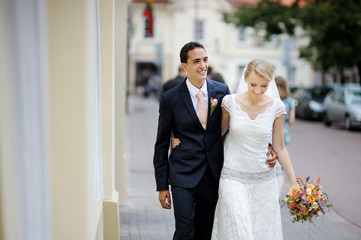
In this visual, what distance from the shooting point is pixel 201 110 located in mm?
4199

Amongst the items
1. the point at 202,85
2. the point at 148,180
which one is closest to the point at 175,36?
the point at 148,180

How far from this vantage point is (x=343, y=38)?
24.1m

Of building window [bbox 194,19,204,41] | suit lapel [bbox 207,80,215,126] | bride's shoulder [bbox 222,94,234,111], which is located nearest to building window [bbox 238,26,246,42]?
building window [bbox 194,19,204,41]

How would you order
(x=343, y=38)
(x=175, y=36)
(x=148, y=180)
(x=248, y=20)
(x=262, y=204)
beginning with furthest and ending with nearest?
(x=175, y=36)
(x=248, y=20)
(x=343, y=38)
(x=148, y=180)
(x=262, y=204)

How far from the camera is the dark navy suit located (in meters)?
4.08

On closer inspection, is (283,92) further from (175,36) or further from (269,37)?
(175,36)

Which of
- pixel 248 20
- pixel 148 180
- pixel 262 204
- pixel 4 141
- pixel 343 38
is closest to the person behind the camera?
pixel 4 141

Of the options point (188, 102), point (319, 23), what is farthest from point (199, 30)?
point (188, 102)

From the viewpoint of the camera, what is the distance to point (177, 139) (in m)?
4.17

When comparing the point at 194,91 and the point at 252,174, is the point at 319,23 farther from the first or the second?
the point at 252,174

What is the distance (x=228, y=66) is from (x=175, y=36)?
18.5ft

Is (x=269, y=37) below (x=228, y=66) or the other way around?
the other way around

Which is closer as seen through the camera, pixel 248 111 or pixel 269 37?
pixel 248 111

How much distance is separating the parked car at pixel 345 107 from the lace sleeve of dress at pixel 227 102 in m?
16.8
